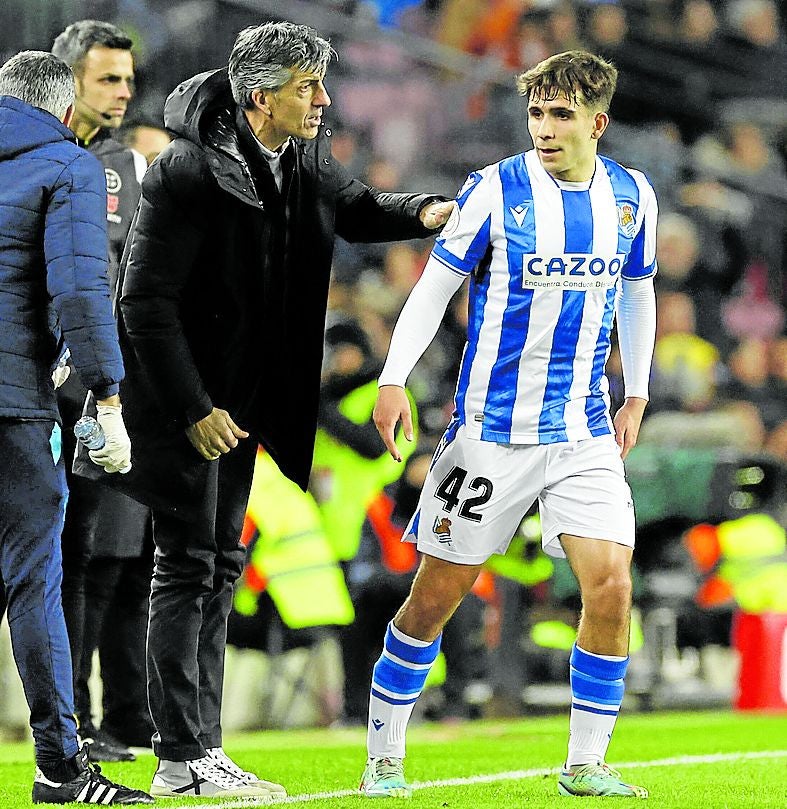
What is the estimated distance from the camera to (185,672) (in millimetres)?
3494

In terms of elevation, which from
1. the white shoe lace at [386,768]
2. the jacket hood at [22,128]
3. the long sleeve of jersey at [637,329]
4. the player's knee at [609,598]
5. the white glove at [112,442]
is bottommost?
the white shoe lace at [386,768]

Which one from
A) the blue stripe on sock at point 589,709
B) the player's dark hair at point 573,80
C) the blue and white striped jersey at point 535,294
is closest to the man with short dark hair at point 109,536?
the blue and white striped jersey at point 535,294

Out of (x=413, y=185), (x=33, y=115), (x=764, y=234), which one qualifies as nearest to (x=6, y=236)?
(x=33, y=115)

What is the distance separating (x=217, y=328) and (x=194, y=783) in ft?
3.69

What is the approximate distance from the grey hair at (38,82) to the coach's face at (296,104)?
0.49 m

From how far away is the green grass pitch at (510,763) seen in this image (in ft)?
11.6

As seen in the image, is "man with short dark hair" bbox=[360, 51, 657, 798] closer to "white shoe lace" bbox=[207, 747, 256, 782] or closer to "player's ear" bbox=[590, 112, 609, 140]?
"player's ear" bbox=[590, 112, 609, 140]

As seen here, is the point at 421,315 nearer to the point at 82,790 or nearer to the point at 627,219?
the point at 627,219

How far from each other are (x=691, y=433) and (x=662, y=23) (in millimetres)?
2989

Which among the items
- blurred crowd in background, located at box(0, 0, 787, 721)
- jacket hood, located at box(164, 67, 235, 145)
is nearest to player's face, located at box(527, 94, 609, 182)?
jacket hood, located at box(164, 67, 235, 145)

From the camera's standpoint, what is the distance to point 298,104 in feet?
11.4

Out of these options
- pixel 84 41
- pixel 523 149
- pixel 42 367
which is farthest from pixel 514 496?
pixel 523 149

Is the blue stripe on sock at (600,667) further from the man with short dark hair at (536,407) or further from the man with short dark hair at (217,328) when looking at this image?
the man with short dark hair at (217,328)

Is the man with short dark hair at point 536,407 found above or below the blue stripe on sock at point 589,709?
above
